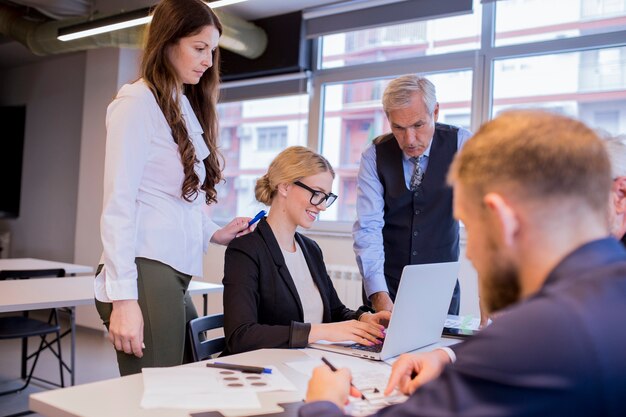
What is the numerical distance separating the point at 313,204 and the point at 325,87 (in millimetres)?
3237

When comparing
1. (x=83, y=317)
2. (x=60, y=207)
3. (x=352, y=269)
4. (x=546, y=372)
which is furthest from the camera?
(x=60, y=207)

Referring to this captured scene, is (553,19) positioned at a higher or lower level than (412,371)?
higher

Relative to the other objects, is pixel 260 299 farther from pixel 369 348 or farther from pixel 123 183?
pixel 123 183

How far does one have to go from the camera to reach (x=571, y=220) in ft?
2.38

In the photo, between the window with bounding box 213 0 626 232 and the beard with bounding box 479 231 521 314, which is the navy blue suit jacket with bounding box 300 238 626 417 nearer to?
the beard with bounding box 479 231 521 314

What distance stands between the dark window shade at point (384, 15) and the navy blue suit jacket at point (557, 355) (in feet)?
12.9

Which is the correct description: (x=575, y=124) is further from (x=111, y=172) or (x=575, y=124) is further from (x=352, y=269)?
→ (x=352, y=269)

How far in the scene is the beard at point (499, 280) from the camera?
2.46 feet

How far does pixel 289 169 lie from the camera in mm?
2199

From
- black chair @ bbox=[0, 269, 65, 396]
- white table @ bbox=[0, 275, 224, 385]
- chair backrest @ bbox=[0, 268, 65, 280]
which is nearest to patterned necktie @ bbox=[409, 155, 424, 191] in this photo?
white table @ bbox=[0, 275, 224, 385]

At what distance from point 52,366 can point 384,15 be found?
12.2 feet

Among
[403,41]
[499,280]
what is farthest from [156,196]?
[403,41]

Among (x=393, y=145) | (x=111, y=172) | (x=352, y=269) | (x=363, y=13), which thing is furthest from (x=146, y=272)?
(x=363, y=13)

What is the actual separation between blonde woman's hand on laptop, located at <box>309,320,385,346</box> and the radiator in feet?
9.13
